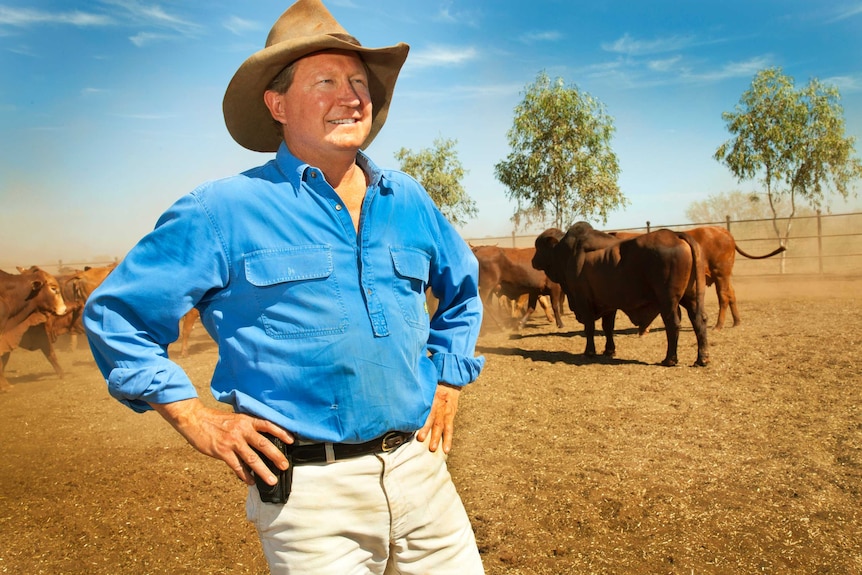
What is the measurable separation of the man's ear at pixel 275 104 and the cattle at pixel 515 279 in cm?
1191

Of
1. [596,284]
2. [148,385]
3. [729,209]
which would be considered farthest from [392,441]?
[729,209]

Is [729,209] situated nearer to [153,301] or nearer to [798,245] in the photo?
[798,245]

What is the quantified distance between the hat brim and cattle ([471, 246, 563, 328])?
11560 millimetres

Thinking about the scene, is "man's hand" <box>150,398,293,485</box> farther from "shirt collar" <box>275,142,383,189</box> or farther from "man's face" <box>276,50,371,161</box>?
"man's face" <box>276,50,371,161</box>

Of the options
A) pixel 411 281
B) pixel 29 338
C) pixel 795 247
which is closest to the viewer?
pixel 411 281

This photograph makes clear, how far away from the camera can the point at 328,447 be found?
1.69 m

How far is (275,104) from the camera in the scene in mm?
1998

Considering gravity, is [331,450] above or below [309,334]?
below

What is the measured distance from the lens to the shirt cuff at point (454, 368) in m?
2.01

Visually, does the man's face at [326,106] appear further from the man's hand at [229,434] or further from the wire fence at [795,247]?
the wire fence at [795,247]

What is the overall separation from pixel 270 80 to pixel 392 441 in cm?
117

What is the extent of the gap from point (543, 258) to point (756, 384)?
5.01 metres

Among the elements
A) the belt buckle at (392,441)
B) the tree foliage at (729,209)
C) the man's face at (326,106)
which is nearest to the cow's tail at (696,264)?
the man's face at (326,106)

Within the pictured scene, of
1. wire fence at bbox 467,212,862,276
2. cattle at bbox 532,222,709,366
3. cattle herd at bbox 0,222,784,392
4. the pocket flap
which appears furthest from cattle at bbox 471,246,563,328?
the pocket flap
